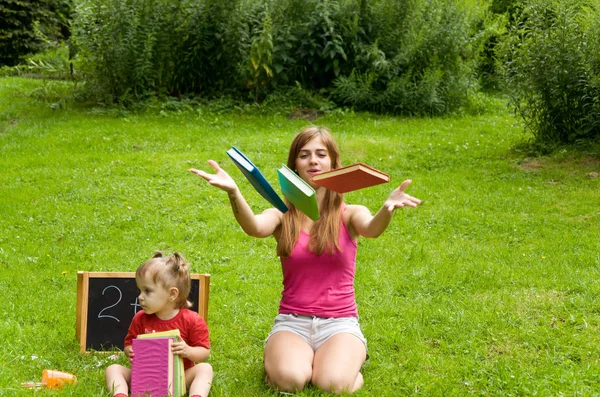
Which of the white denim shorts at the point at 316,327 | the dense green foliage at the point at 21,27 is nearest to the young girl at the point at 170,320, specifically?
the white denim shorts at the point at 316,327

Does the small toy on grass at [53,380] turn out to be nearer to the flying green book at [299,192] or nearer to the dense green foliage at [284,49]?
the flying green book at [299,192]

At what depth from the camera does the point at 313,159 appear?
3.89 m

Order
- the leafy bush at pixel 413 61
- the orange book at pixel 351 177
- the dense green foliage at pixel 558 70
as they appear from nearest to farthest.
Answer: the orange book at pixel 351 177
the dense green foliage at pixel 558 70
the leafy bush at pixel 413 61

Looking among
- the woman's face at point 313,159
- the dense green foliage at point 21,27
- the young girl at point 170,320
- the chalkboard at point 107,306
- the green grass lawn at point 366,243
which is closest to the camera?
the young girl at point 170,320

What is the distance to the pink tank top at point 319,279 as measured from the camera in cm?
385

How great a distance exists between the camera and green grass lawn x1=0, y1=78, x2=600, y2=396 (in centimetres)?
402

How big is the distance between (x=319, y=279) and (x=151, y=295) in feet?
2.87

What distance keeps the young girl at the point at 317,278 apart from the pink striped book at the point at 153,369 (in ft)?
1.72

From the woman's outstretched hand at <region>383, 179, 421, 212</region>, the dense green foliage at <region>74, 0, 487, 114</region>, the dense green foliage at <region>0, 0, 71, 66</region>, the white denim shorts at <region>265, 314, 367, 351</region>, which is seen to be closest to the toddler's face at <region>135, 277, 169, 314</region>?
the white denim shorts at <region>265, 314, 367, 351</region>

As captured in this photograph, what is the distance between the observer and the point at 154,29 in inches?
427

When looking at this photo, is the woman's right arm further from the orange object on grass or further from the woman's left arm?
the orange object on grass

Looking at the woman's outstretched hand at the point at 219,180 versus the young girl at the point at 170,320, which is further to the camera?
the young girl at the point at 170,320

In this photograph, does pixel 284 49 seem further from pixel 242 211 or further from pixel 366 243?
pixel 242 211

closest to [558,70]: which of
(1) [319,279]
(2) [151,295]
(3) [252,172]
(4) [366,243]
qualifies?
(4) [366,243]
